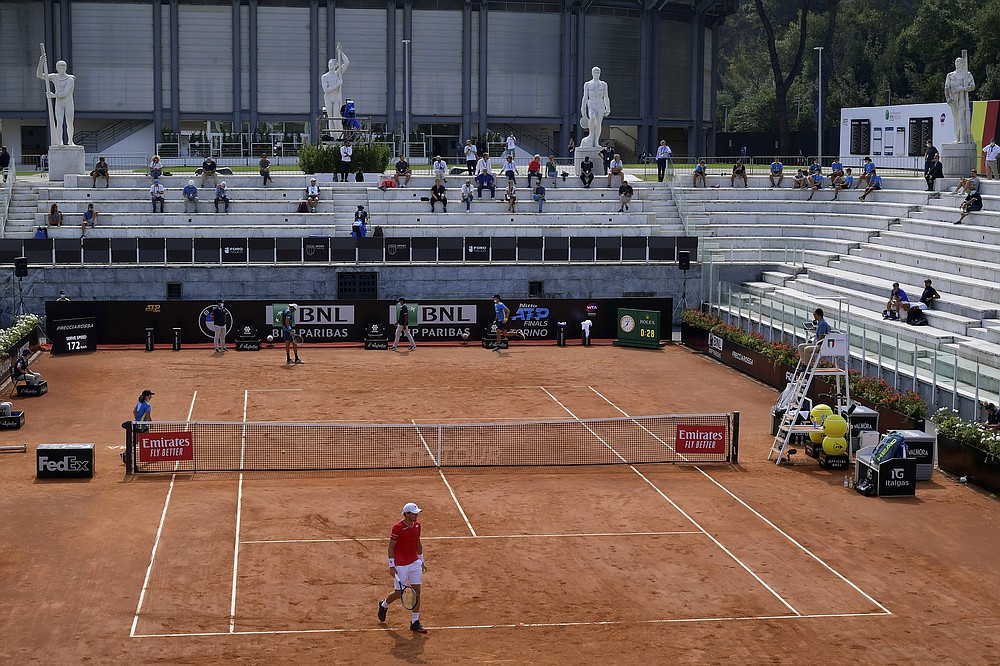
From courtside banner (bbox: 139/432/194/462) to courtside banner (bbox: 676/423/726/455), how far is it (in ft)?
35.9

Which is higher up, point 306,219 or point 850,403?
point 306,219

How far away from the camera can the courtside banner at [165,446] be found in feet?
93.8

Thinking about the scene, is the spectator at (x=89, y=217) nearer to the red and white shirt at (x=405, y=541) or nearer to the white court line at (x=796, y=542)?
the white court line at (x=796, y=542)

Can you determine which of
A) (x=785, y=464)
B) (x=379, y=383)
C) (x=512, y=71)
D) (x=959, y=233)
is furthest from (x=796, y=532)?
(x=512, y=71)

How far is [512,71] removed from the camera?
89438mm

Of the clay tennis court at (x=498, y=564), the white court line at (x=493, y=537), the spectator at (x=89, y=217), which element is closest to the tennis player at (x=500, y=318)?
the clay tennis court at (x=498, y=564)

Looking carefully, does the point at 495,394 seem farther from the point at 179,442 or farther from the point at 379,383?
the point at 179,442

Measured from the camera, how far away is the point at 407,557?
61.4 ft

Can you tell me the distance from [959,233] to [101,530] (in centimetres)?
3458

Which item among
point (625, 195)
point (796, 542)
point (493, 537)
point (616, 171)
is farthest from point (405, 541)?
point (616, 171)

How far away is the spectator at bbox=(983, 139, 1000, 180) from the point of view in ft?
168

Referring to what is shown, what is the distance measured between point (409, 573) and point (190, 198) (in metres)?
39.3

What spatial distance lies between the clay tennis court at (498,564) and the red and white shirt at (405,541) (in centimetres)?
120

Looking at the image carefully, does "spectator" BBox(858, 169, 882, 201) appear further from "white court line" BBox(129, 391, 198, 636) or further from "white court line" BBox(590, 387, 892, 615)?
"white court line" BBox(129, 391, 198, 636)
